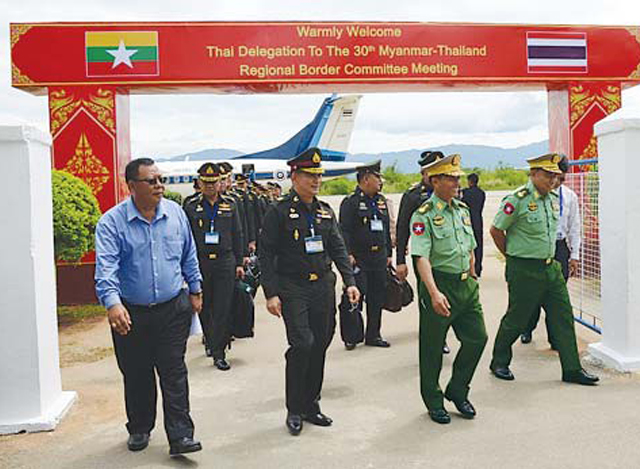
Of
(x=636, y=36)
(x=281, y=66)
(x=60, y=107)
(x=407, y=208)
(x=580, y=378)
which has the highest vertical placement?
(x=636, y=36)

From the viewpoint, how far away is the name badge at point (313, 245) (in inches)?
187

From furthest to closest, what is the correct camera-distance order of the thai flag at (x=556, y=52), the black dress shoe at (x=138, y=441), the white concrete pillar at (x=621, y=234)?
the thai flag at (x=556, y=52) → the white concrete pillar at (x=621, y=234) → the black dress shoe at (x=138, y=441)

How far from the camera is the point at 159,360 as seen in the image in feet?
14.3

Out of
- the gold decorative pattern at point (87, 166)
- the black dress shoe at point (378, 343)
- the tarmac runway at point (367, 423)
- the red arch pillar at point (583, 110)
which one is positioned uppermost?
the red arch pillar at point (583, 110)

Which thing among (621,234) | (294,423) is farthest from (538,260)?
(294,423)

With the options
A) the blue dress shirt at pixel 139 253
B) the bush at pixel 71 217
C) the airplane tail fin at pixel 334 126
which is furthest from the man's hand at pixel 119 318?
the airplane tail fin at pixel 334 126

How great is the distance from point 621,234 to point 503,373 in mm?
1591

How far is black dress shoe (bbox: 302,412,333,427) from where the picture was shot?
190 inches

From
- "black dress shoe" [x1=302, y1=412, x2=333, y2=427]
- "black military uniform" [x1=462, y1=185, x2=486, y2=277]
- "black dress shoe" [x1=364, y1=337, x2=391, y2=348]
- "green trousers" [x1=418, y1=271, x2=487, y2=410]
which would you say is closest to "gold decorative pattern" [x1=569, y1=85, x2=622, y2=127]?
"black military uniform" [x1=462, y1=185, x2=486, y2=277]

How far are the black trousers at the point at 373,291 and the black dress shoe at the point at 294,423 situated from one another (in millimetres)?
2661

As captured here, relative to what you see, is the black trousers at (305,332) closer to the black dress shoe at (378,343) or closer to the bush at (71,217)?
the black dress shoe at (378,343)

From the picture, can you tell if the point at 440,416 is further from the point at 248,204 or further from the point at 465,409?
the point at 248,204

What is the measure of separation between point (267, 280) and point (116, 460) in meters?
1.50

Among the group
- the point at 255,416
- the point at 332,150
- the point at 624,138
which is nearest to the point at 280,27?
the point at 624,138
